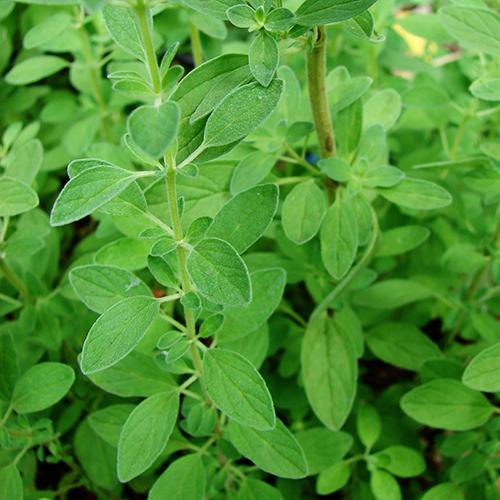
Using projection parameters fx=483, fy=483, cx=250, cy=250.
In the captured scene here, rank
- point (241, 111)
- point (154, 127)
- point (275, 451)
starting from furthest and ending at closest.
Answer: point (275, 451) → point (241, 111) → point (154, 127)

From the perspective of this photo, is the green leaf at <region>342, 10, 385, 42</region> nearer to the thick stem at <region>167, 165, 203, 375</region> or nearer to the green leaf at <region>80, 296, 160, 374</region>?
the thick stem at <region>167, 165, 203, 375</region>

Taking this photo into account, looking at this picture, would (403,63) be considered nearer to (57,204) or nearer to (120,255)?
(120,255)

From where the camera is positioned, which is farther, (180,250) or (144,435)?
(144,435)

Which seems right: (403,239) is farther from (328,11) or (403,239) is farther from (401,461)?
(328,11)

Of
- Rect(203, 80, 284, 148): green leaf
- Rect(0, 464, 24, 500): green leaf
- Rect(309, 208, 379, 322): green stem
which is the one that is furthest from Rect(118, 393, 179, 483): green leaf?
Rect(203, 80, 284, 148): green leaf

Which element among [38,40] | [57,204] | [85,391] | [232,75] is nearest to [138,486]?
[85,391]

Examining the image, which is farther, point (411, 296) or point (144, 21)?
point (411, 296)

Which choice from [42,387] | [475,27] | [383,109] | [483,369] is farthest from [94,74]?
[483,369]
